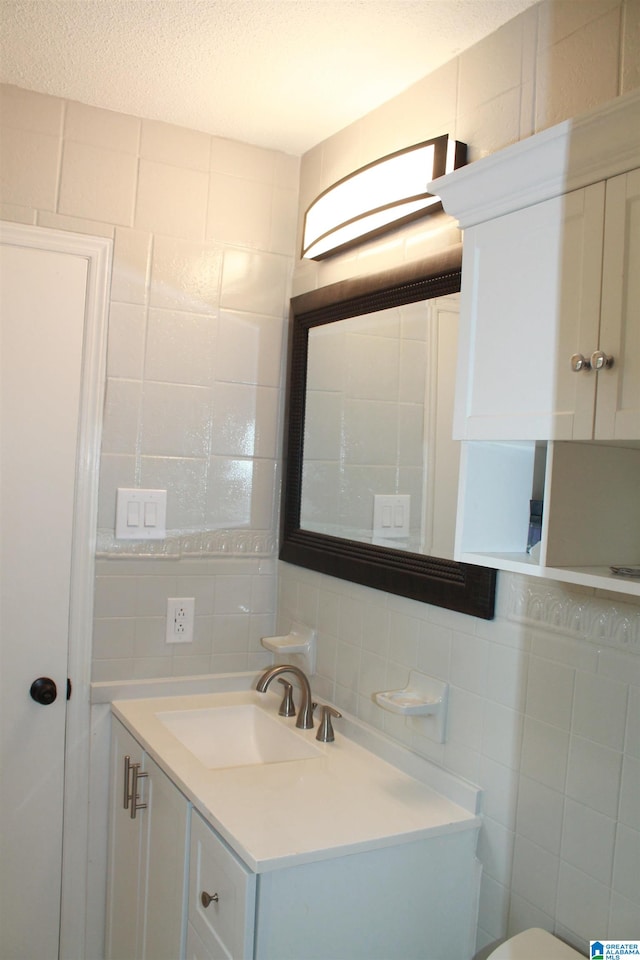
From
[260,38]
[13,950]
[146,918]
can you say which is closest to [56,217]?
[260,38]

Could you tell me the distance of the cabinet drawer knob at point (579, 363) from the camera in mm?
1123

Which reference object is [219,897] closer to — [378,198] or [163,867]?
[163,867]

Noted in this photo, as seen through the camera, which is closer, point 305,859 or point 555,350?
point 555,350

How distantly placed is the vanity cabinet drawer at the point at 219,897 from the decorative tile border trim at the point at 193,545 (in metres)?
0.79

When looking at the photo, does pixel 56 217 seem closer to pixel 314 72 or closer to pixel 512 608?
pixel 314 72

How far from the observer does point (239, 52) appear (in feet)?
5.94

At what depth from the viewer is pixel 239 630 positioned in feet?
7.71

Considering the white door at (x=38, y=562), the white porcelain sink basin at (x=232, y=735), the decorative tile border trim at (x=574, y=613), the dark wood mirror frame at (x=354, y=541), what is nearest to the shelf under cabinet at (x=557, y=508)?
the decorative tile border trim at (x=574, y=613)

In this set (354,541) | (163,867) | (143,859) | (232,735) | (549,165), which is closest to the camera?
(549,165)

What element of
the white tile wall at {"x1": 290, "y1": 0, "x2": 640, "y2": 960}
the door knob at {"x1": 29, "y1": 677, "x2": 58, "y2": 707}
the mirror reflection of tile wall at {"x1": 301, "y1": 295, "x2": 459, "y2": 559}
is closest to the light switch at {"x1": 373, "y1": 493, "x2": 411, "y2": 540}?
the mirror reflection of tile wall at {"x1": 301, "y1": 295, "x2": 459, "y2": 559}

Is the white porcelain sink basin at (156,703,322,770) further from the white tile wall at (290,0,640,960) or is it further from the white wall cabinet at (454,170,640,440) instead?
the white wall cabinet at (454,170,640,440)

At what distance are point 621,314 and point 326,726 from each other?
4.16 feet

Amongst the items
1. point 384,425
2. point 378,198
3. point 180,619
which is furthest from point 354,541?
point 378,198

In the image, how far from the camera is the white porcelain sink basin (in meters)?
2.04
